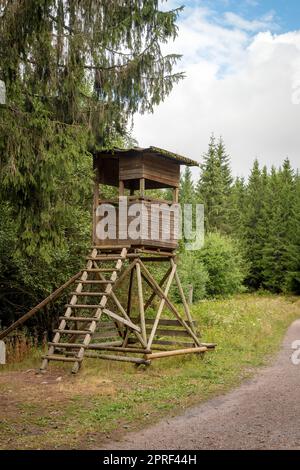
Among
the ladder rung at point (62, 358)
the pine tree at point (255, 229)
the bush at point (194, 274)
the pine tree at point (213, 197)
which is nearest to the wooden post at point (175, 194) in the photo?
the ladder rung at point (62, 358)

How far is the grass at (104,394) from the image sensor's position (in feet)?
24.9

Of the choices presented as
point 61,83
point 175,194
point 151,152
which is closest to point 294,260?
point 175,194

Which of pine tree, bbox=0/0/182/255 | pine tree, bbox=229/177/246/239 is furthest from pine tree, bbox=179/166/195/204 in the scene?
pine tree, bbox=0/0/182/255

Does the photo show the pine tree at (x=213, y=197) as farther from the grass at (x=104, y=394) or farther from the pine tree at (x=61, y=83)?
the pine tree at (x=61, y=83)

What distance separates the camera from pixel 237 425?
8078 millimetres

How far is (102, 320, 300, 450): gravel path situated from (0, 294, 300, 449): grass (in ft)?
1.25

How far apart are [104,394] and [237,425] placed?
292 centimetres

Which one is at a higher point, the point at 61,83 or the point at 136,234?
the point at 61,83

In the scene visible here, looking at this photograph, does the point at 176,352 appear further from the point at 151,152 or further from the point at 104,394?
the point at 151,152

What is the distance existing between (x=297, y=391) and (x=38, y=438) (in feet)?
19.2

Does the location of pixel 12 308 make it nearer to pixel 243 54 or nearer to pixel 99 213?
pixel 99 213

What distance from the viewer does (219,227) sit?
54.9m

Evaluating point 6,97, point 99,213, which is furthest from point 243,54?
point 6,97
